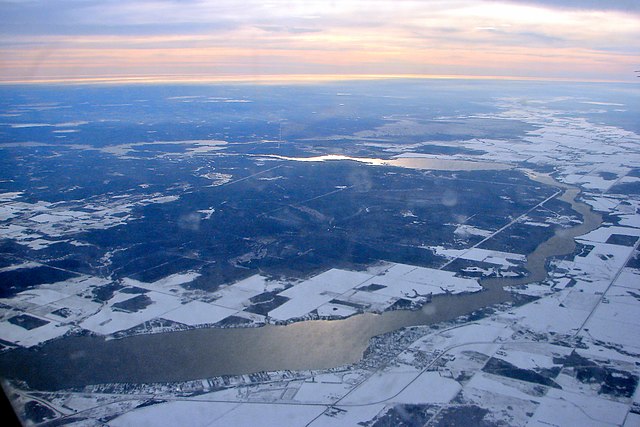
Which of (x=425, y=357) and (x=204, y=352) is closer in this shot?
(x=425, y=357)

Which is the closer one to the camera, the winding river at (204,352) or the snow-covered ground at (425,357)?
the snow-covered ground at (425,357)

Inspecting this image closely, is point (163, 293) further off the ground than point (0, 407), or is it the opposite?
point (0, 407)

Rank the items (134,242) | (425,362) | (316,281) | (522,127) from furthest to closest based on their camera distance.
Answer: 1. (522,127)
2. (134,242)
3. (316,281)
4. (425,362)

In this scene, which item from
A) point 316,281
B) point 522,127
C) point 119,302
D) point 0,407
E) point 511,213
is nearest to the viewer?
point 0,407

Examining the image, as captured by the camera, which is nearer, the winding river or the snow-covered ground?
the snow-covered ground

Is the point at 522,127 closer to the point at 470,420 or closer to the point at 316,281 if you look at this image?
the point at 316,281

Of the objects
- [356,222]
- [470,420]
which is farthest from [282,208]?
[470,420]

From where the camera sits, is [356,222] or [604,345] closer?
[604,345]
